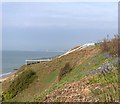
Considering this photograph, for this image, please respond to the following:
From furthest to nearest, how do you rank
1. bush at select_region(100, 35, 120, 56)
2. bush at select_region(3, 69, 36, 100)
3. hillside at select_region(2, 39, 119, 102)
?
1. bush at select_region(3, 69, 36, 100)
2. bush at select_region(100, 35, 120, 56)
3. hillside at select_region(2, 39, 119, 102)

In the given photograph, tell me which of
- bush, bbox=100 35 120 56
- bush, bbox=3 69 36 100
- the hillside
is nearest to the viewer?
the hillside

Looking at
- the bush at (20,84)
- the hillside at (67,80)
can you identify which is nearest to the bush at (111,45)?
the hillside at (67,80)

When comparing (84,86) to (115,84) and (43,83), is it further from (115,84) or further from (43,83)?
(43,83)

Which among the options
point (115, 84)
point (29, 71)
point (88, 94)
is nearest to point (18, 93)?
point (29, 71)

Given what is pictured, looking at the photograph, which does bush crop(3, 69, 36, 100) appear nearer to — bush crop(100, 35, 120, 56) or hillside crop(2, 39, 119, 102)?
hillside crop(2, 39, 119, 102)

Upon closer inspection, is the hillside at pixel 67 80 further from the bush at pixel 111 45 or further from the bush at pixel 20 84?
the bush at pixel 111 45

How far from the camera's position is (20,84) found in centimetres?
2039

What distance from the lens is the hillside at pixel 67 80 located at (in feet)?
23.6

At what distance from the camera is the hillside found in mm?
7191

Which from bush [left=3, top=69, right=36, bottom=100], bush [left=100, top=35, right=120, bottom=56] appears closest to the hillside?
bush [left=3, top=69, right=36, bottom=100]

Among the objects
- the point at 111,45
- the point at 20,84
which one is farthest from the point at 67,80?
the point at 20,84

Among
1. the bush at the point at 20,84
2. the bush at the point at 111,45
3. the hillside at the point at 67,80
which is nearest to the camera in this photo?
the hillside at the point at 67,80

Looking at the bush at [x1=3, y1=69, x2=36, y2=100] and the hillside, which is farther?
the bush at [x1=3, y1=69, x2=36, y2=100]

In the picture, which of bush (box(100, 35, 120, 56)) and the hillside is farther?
bush (box(100, 35, 120, 56))
